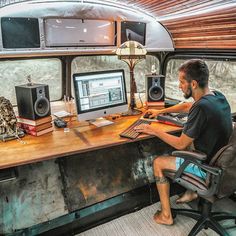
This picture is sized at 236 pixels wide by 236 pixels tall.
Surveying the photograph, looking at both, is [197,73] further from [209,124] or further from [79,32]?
[79,32]

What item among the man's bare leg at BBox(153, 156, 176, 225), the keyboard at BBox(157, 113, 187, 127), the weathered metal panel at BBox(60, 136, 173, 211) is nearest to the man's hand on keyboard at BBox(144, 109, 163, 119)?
the keyboard at BBox(157, 113, 187, 127)

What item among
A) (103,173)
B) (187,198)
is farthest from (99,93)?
(187,198)

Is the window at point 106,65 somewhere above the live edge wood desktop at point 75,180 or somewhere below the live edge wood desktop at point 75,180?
above

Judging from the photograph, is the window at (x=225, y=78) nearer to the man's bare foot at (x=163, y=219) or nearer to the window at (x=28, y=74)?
the man's bare foot at (x=163, y=219)

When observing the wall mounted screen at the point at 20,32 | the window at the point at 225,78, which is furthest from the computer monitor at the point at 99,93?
the window at the point at 225,78

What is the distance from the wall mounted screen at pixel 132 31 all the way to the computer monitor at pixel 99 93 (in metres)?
0.72

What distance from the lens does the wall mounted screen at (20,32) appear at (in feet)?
8.04

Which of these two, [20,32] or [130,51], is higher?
[20,32]

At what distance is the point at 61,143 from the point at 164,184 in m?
0.95

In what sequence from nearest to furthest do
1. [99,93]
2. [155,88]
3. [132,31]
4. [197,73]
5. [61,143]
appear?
[197,73] < [61,143] < [99,93] < [155,88] < [132,31]

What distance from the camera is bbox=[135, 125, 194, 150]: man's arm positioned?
1866mm

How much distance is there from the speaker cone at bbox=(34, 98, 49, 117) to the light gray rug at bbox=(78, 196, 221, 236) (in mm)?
1129

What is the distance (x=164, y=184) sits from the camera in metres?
2.15

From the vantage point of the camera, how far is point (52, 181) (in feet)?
8.02
